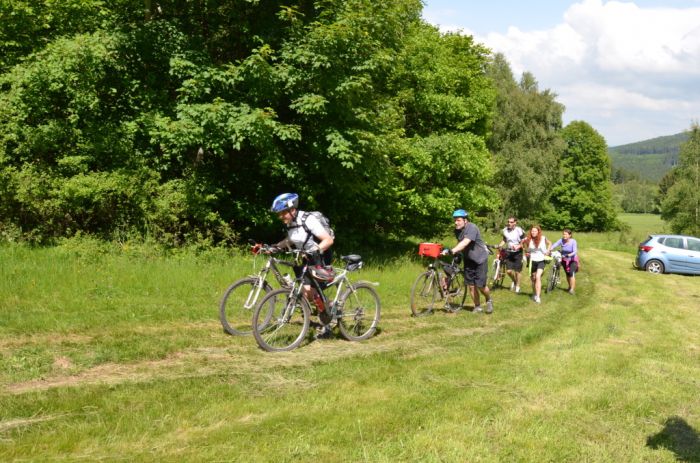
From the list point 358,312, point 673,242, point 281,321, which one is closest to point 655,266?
point 673,242

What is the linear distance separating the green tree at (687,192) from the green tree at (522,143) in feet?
30.3

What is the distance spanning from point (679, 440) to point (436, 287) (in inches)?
246

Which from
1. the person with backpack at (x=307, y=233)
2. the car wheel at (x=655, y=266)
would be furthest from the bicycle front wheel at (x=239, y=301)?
the car wheel at (x=655, y=266)

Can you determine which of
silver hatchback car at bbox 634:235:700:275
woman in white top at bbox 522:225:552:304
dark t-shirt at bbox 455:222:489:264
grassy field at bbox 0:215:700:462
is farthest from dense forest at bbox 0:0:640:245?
silver hatchback car at bbox 634:235:700:275

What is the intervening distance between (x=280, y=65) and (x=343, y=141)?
2.31 m

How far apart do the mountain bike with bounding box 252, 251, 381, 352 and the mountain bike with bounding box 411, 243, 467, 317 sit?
2244mm

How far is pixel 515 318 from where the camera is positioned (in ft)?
37.6

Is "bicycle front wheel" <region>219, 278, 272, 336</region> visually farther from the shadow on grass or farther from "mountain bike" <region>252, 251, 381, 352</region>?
the shadow on grass

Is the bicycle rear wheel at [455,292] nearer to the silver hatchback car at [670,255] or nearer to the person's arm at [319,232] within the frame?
the person's arm at [319,232]

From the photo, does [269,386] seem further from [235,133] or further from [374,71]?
[374,71]

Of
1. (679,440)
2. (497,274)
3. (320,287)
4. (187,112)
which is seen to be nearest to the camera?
(679,440)

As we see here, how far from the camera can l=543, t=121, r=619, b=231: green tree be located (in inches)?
2371

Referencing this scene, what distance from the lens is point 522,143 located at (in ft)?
133

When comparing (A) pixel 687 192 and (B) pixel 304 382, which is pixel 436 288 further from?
(A) pixel 687 192
